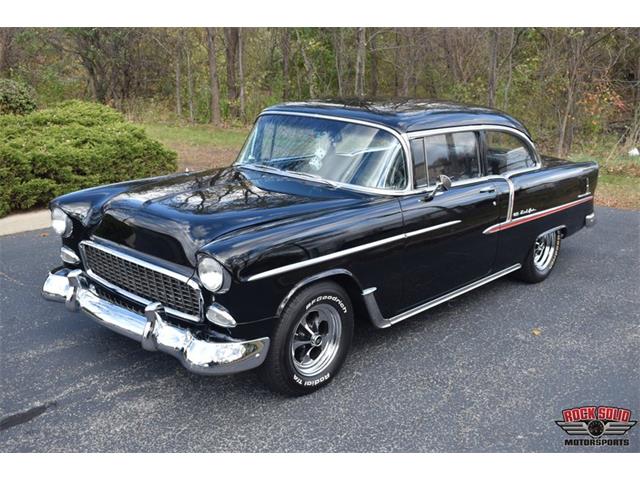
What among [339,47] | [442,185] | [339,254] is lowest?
[339,254]

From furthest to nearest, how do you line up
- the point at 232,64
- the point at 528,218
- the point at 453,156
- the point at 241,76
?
the point at 232,64 < the point at 241,76 < the point at 528,218 < the point at 453,156

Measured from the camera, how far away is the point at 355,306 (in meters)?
3.88

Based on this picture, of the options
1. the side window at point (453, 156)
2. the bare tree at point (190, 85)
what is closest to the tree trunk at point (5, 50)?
the bare tree at point (190, 85)

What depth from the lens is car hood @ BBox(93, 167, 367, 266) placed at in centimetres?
327

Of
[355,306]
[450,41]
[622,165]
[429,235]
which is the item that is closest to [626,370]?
[429,235]

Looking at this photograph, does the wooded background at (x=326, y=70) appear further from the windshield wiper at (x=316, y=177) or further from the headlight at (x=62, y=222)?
the headlight at (x=62, y=222)

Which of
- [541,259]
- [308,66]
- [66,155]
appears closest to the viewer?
[541,259]

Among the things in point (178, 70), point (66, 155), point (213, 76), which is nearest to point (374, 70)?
point (213, 76)

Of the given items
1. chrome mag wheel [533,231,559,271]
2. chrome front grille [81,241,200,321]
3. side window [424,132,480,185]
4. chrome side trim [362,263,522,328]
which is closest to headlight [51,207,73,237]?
chrome front grille [81,241,200,321]

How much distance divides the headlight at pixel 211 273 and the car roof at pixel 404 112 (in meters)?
1.78

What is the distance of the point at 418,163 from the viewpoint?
4203 millimetres

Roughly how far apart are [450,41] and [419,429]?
1519cm

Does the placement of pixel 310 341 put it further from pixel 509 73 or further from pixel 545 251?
pixel 509 73

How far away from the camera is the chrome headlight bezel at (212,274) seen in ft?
9.98
